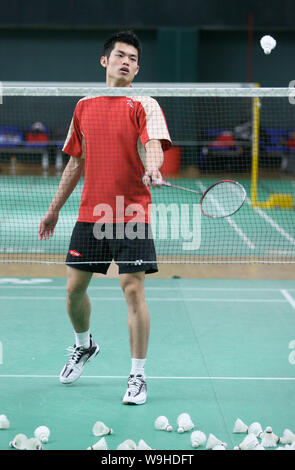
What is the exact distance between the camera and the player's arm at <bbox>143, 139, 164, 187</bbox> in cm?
370

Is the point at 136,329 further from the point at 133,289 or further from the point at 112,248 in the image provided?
the point at 112,248

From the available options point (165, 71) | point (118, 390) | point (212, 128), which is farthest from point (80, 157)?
point (165, 71)

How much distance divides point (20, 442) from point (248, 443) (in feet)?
3.72

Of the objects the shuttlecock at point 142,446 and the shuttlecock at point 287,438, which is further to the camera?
the shuttlecock at point 287,438

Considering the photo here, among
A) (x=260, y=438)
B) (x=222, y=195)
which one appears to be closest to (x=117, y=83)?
(x=222, y=195)

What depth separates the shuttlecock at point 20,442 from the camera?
11.7ft

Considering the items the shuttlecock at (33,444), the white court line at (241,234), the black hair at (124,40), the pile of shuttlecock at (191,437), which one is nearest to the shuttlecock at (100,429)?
the pile of shuttlecock at (191,437)

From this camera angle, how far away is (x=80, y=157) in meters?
4.43

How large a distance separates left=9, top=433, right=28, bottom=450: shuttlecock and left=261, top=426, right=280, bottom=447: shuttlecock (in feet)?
3.93

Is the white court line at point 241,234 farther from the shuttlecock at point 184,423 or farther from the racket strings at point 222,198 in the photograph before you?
the shuttlecock at point 184,423

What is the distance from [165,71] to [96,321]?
45.9ft

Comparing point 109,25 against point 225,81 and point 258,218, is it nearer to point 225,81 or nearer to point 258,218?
point 225,81

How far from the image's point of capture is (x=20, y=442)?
357 centimetres

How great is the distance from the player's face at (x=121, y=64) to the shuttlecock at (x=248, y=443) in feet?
7.12
